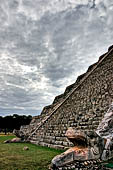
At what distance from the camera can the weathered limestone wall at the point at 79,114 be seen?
21.3 ft

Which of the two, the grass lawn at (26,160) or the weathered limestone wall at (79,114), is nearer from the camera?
the grass lawn at (26,160)

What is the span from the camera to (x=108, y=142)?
12.4ft

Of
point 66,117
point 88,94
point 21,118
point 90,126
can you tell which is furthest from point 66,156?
point 21,118

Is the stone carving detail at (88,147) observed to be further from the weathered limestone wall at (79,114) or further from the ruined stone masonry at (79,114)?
the weathered limestone wall at (79,114)

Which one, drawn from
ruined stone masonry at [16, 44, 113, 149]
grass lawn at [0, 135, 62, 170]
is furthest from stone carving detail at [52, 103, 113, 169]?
ruined stone masonry at [16, 44, 113, 149]

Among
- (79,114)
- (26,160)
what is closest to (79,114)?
(79,114)

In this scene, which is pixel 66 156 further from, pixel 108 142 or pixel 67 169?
pixel 108 142

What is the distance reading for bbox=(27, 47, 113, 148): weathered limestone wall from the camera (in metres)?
6.48

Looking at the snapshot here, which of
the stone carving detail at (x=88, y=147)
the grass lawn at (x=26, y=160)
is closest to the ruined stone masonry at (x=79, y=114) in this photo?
the grass lawn at (x=26, y=160)

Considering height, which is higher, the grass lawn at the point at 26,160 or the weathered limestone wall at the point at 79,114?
the weathered limestone wall at the point at 79,114

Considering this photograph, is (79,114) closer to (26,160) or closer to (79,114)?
(79,114)

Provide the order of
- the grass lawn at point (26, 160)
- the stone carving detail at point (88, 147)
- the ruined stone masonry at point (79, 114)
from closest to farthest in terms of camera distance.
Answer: the stone carving detail at point (88, 147) < the grass lawn at point (26, 160) < the ruined stone masonry at point (79, 114)

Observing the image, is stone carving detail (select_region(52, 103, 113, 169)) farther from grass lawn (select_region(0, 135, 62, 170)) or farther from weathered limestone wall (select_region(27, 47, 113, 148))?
weathered limestone wall (select_region(27, 47, 113, 148))

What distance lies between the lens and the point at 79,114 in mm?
7516
